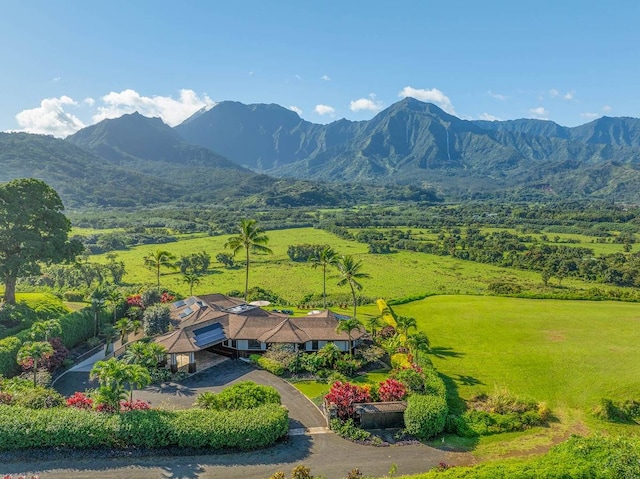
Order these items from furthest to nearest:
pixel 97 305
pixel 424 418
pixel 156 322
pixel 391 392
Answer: pixel 97 305
pixel 156 322
pixel 391 392
pixel 424 418

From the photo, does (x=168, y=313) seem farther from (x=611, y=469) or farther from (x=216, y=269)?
(x=216, y=269)

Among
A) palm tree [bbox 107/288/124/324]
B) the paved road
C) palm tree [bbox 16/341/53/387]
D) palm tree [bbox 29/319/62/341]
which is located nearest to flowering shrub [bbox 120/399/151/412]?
the paved road

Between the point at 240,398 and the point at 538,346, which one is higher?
the point at 240,398

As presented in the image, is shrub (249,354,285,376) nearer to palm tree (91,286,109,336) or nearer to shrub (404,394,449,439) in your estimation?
shrub (404,394,449,439)

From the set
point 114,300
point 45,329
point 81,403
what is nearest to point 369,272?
point 114,300

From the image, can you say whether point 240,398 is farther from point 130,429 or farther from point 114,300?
point 114,300
